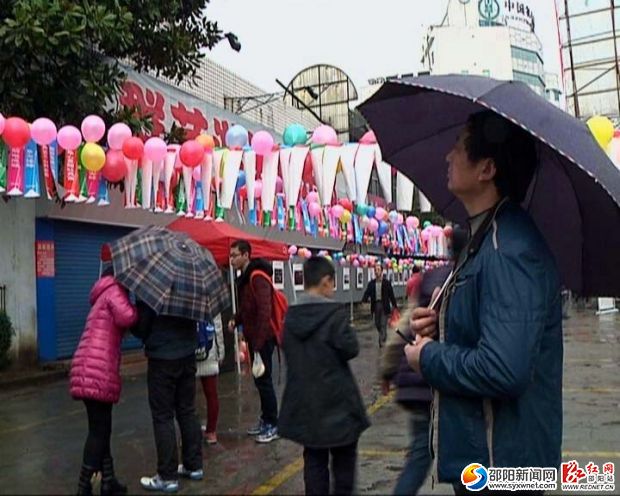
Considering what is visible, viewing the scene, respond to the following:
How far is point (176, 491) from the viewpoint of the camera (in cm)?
513

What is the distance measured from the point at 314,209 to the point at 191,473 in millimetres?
7718

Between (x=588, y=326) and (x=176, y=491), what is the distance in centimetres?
1881

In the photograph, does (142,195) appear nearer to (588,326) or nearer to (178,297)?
(178,297)

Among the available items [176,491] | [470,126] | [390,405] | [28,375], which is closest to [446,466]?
[470,126]

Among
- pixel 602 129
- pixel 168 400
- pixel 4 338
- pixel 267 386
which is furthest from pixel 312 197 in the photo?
pixel 168 400

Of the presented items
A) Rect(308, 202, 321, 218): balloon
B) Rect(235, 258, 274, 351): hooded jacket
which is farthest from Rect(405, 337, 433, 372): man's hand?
Rect(308, 202, 321, 218): balloon

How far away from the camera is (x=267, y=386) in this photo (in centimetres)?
677

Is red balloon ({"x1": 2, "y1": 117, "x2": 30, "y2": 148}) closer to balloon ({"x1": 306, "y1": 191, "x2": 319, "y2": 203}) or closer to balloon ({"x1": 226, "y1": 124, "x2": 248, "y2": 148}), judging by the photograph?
balloon ({"x1": 226, "y1": 124, "x2": 248, "y2": 148})

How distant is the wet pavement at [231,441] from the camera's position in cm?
549

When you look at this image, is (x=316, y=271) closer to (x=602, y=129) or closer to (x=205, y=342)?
(x=205, y=342)

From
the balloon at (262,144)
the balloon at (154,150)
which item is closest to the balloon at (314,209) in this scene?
the balloon at (262,144)

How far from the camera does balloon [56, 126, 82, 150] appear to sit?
679cm

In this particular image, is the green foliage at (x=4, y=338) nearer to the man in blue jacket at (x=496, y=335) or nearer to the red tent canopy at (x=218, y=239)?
the red tent canopy at (x=218, y=239)

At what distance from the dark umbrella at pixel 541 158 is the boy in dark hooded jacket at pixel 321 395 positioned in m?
0.94
